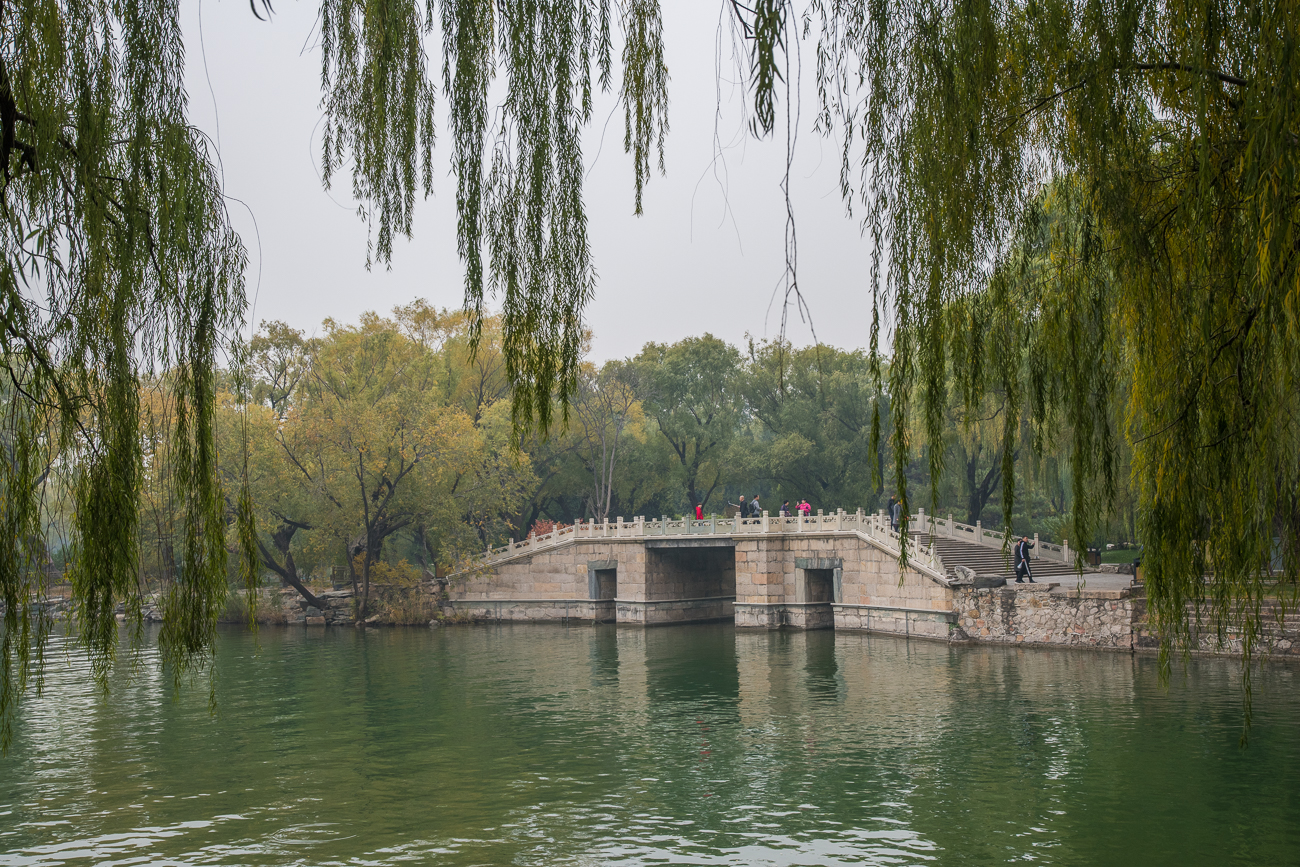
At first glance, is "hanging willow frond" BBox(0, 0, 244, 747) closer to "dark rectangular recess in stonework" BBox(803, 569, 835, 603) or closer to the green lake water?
the green lake water

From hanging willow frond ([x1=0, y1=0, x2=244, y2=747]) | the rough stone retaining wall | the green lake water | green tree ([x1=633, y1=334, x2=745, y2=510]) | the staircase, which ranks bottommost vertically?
the green lake water

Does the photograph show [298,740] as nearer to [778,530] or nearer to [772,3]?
[772,3]

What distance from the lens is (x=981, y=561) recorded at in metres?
31.3

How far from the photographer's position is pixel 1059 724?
1694 centimetres

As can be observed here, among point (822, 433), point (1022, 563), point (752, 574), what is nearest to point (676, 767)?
point (1022, 563)

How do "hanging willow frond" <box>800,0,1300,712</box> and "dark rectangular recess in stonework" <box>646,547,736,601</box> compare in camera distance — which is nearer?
"hanging willow frond" <box>800,0,1300,712</box>

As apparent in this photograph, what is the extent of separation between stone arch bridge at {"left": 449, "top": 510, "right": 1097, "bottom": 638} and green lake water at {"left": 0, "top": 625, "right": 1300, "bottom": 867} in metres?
4.94

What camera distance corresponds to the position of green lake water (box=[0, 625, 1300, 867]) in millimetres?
11477

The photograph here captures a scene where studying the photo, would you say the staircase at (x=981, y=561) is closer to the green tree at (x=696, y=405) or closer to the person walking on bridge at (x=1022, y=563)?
the person walking on bridge at (x=1022, y=563)

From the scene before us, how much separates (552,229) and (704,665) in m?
23.1

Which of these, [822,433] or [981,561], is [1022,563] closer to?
[981,561]

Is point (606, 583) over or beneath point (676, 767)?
over

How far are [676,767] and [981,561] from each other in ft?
60.5

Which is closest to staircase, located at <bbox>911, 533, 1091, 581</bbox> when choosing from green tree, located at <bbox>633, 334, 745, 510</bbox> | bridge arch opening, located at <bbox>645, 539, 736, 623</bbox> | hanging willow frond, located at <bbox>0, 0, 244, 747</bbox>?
bridge arch opening, located at <bbox>645, 539, 736, 623</bbox>
